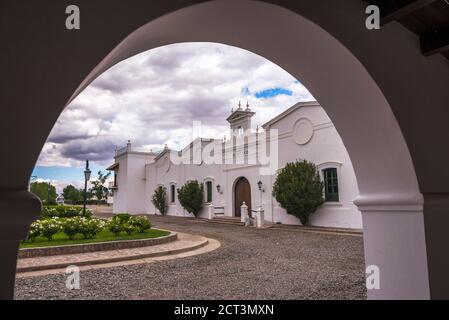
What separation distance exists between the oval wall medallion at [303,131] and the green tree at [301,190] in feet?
3.84

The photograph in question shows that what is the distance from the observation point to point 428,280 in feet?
7.10

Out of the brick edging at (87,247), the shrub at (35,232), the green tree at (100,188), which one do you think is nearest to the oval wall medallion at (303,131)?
the brick edging at (87,247)

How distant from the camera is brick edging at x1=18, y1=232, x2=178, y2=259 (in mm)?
7007

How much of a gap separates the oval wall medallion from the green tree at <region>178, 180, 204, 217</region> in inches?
324

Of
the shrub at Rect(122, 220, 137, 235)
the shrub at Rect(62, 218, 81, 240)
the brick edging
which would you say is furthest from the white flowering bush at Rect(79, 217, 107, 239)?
the brick edging

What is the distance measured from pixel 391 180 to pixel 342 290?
2.87m

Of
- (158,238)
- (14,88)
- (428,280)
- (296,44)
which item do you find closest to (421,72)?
(296,44)

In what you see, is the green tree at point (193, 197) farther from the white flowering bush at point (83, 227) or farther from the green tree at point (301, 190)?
the white flowering bush at point (83, 227)

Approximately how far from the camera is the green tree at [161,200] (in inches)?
976

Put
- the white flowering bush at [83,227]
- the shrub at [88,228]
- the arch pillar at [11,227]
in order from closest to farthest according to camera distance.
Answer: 1. the arch pillar at [11,227]
2. the white flowering bush at [83,227]
3. the shrub at [88,228]

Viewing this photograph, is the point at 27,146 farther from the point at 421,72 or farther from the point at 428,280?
the point at 421,72

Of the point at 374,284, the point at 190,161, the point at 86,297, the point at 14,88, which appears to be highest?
the point at 190,161

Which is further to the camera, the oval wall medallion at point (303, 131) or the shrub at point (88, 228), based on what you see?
the oval wall medallion at point (303, 131)

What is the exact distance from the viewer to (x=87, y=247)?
770cm
